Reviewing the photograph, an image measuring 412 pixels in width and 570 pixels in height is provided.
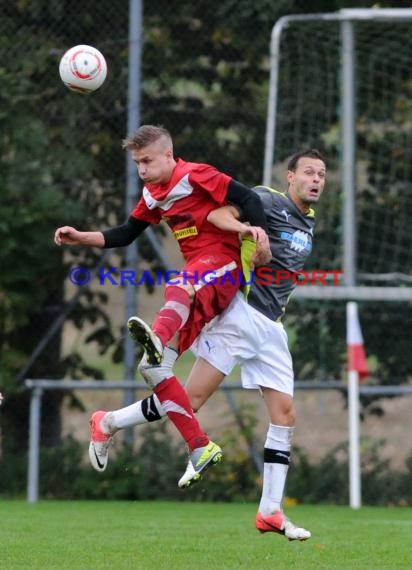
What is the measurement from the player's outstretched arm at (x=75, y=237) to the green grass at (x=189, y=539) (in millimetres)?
1695

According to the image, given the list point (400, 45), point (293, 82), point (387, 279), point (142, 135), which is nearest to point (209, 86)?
point (293, 82)

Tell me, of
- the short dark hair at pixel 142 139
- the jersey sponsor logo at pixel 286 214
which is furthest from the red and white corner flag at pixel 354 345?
the short dark hair at pixel 142 139

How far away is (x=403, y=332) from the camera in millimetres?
12367

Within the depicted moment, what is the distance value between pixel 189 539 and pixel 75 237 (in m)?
1.92

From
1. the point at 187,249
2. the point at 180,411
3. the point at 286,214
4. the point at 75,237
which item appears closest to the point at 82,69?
the point at 75,237

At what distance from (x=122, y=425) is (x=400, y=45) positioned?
606 cm

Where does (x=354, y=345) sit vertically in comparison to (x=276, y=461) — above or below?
above

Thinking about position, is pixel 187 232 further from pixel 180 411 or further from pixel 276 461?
pixel 276 461

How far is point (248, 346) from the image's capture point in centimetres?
750

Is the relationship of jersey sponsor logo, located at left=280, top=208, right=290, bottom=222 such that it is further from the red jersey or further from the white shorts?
the white shorts

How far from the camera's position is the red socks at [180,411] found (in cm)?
713

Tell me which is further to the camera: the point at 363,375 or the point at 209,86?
the point at 209,86

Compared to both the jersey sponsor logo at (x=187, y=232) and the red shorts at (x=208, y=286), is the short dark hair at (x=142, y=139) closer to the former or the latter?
the jersey sponsor logo at (x=187, y=232)

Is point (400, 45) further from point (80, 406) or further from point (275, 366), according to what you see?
point (275, 366)
